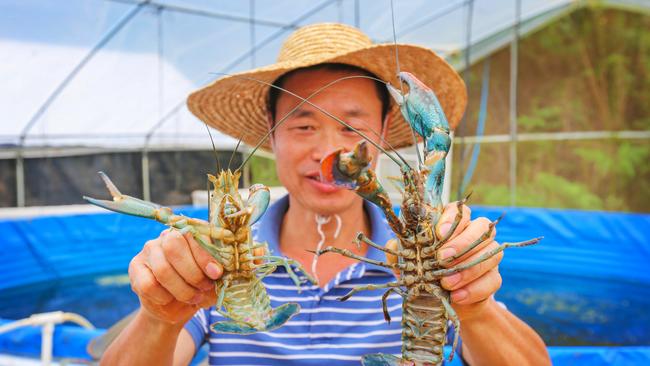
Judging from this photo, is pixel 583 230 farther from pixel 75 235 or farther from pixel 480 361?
pixel 75 235

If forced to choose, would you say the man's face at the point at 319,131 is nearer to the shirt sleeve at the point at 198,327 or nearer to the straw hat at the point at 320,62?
the straw hat at the point at 320,62

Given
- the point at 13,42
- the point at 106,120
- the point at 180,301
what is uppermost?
the point at 13,42

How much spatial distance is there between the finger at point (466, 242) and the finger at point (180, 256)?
67 cm

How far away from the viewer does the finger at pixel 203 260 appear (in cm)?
129

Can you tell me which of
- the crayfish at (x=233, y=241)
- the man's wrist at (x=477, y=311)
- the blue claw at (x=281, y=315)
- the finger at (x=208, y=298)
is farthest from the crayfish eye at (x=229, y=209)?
the man's wrist at (x=477, y=311)

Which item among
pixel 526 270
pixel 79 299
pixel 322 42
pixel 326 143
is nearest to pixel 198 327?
pixel 326 143

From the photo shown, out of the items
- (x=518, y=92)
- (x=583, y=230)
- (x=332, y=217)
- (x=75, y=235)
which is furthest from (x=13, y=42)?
(x=518, y=92)

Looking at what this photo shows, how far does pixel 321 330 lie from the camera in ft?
6.07

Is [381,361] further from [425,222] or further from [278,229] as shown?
[278,229]

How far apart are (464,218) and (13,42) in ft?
26.1

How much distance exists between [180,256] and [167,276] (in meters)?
0.06

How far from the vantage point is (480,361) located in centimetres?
159

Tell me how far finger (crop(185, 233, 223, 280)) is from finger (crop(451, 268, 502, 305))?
65 cm

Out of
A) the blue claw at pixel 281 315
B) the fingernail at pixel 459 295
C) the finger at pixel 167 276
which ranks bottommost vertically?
the blue claw at pixel 281 315
